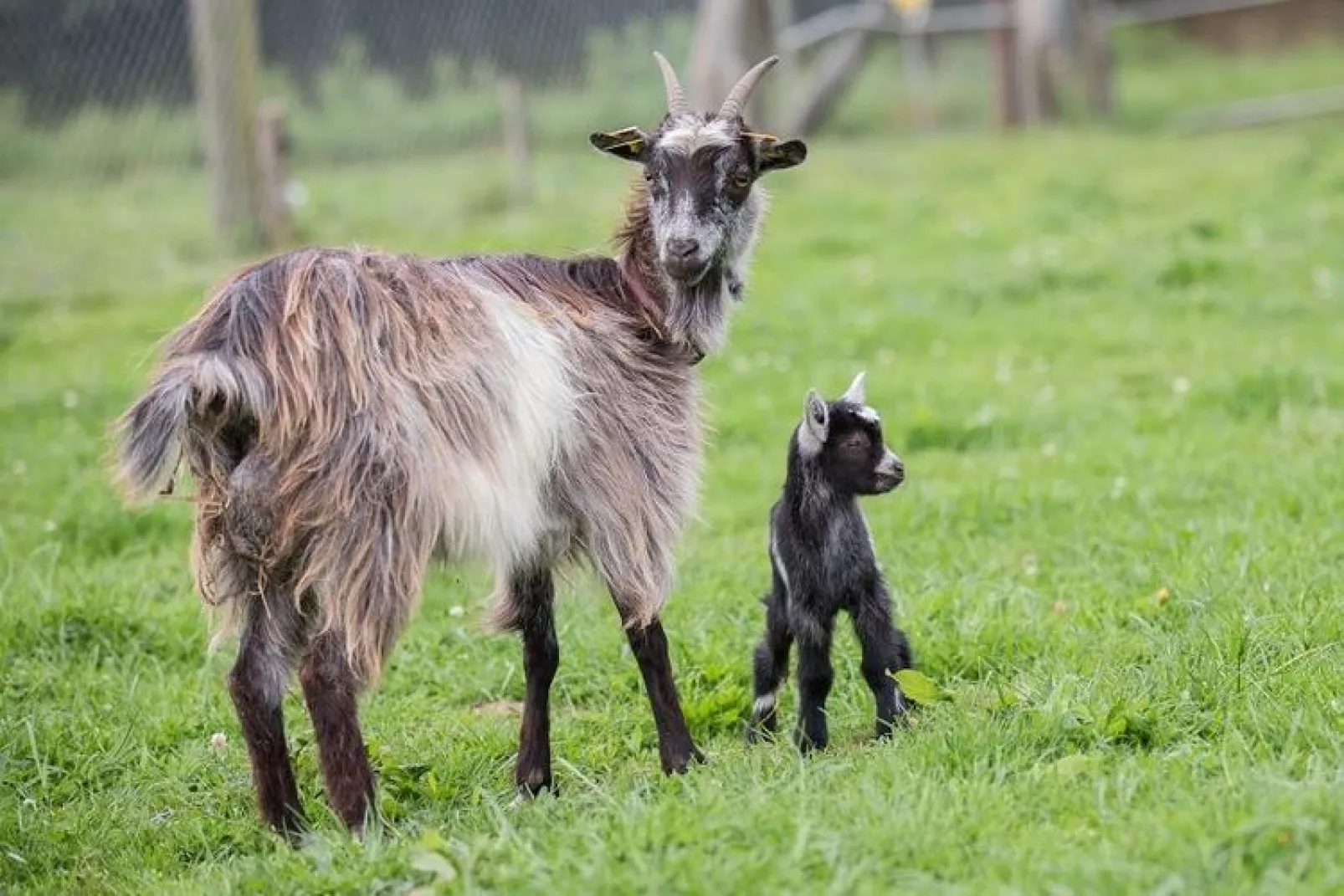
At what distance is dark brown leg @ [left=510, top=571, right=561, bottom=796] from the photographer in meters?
4.99

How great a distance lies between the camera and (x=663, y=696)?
5004mm

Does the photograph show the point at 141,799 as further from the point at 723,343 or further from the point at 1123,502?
the point at 1123,502

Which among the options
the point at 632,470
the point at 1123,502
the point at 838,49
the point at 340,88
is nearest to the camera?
the point at 632,470

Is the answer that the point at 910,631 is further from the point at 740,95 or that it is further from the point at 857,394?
the point at 740,95

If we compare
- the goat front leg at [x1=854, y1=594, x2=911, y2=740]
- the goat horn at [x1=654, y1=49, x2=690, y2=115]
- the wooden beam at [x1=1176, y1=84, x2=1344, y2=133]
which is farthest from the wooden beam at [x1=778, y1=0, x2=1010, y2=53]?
the goat front leg at [x1=854, y1=594, x2=911, y2=740]

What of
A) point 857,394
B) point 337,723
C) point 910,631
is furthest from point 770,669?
point 337,723

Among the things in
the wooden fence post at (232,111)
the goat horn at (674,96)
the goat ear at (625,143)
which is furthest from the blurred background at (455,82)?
the goat ear at (625,143)

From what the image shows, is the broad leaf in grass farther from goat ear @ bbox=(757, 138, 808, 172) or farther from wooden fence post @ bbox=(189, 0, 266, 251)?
wooden fence post @ bbox=(189, 0, 266, 251)

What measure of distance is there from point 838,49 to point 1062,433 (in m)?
9.47

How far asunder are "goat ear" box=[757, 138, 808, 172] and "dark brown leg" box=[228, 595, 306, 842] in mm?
1985

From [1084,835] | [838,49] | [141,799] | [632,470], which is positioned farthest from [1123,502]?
[838,49]

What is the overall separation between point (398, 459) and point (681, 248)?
1163mm

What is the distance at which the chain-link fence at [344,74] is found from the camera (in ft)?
40.9

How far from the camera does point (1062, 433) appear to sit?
805 centimetres
